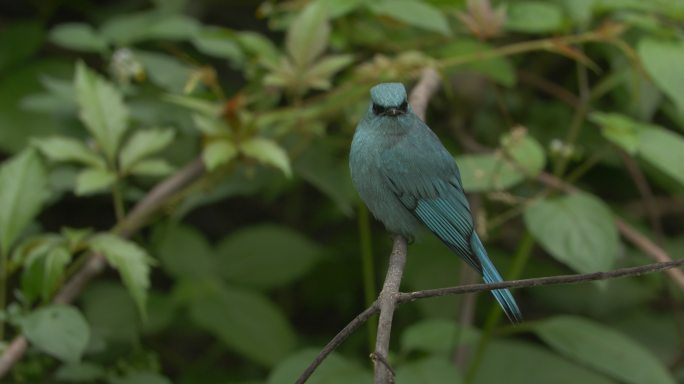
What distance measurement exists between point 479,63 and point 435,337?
3.22 ft

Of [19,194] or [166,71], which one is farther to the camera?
[166,71]

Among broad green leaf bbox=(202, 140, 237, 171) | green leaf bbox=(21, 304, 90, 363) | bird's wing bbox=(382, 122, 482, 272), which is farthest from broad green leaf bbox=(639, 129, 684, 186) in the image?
green leaf bbox=(21, 304, 90, 363)

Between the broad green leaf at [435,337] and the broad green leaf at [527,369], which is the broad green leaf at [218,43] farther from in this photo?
the broad green leaf at [527,369]

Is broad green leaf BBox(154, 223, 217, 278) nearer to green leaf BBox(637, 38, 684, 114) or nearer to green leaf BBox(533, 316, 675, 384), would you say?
green leaf BBox(533, 316, 675, 384)

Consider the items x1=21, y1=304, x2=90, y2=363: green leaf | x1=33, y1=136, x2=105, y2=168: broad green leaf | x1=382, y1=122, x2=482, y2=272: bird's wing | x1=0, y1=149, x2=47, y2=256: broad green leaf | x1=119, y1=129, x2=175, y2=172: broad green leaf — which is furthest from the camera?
x1=119, y1=129, x2=175, y2=172: broad green leaf

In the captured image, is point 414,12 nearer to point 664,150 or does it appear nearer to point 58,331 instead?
point 664,150

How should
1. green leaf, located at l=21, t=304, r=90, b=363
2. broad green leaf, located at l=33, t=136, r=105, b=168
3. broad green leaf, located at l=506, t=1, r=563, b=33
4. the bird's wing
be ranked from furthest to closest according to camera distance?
broad green leaf, located at l=506, t=1, r=563, b=33
broad green leaf, located at l=33, t=136, r=105, b=168
the bird's wing
green leaf, located at l=21, t=304, r=90, b=363

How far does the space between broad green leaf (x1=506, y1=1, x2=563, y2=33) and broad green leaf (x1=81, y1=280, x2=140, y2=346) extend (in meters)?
1.64

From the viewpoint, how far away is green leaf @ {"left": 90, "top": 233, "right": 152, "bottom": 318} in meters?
2.27

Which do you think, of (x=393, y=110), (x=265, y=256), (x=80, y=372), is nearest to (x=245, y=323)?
(x=265, y=256)

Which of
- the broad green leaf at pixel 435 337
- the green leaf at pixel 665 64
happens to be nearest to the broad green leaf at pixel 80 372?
the broad green leaf at pixel 435 337

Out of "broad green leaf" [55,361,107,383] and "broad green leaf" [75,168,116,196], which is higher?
"broad green leaf" [75,168,116,196]

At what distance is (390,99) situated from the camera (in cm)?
219

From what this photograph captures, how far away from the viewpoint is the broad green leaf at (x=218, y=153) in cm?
260
